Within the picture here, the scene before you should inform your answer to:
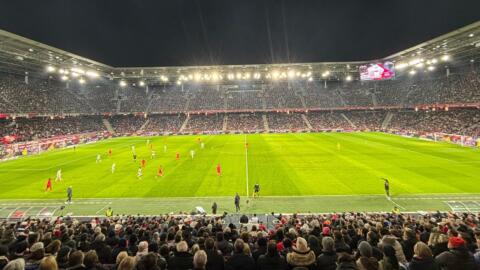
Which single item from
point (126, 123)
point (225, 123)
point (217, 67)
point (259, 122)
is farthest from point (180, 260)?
point (126, 123)

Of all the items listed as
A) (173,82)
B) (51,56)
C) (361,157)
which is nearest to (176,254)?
(361,157)

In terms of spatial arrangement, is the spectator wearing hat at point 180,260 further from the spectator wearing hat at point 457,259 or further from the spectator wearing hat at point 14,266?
the spectator wearing hat at point 457,259

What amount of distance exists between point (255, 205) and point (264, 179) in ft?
23.5

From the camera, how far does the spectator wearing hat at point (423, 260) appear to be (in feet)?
16.8

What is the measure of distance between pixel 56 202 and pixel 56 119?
64783 mm

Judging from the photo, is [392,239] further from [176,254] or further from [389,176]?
[389,176]

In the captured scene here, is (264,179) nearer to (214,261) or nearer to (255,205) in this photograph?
(255,205)

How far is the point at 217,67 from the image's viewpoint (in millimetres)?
83312

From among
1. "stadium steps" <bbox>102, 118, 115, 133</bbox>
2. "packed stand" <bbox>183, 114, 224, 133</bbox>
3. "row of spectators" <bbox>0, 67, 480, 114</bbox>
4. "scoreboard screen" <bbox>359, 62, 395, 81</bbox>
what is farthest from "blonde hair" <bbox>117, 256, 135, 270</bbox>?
"stadium steps" <bbox>102, 118, 115, 133</bbox>

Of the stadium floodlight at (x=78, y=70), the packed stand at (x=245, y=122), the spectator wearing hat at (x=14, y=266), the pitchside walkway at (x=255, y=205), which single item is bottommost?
the pitchside walkway at (x=255, y=205)

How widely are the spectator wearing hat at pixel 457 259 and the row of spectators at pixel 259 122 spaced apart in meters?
70.3

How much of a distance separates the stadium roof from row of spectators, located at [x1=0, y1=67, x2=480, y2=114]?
21.0 feet

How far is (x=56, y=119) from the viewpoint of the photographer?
75438 millimetres

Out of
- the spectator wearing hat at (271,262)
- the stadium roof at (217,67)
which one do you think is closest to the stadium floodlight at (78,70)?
the stadium roof at (217,67)
